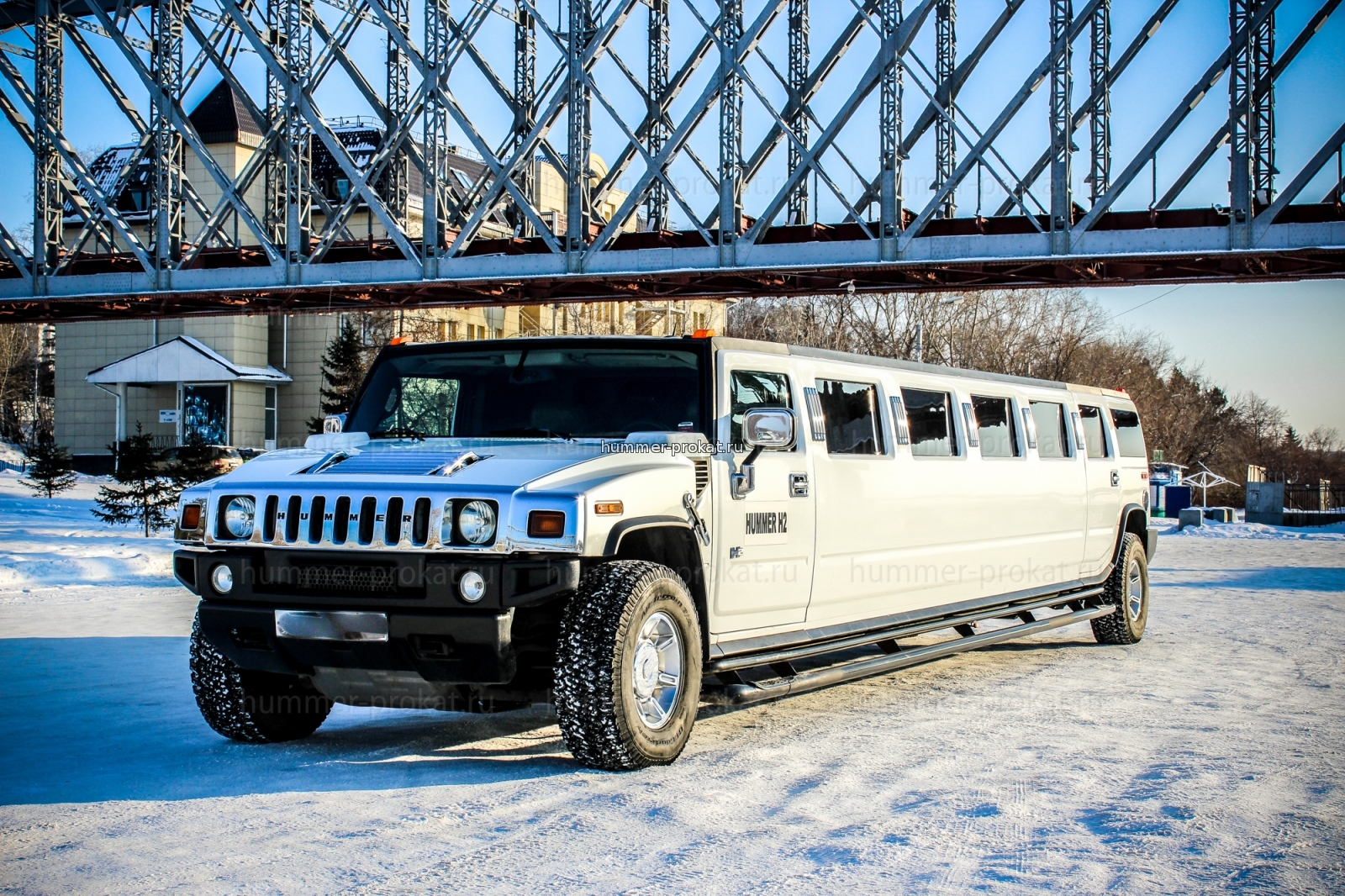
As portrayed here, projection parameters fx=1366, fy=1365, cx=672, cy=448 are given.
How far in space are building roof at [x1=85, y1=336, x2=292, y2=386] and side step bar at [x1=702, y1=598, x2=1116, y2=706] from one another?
127 feet

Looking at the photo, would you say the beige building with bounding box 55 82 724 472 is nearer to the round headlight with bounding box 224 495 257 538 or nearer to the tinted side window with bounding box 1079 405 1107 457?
the tinted side window with bounding box 1079 405 1107 457

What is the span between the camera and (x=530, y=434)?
6758 mm

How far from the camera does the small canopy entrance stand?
44.8m

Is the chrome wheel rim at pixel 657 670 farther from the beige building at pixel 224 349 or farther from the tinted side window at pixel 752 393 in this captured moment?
the beige building at pixel 224 349

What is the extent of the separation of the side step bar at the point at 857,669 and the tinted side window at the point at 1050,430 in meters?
1.21

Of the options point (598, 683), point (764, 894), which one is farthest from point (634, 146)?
point (764, 894)

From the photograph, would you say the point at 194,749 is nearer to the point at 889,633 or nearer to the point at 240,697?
the point at 240,697

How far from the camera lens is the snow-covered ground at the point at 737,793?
4.45 m

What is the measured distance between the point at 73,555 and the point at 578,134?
1228cm

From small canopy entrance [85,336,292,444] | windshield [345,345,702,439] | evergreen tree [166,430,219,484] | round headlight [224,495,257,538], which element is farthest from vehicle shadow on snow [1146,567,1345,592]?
small canopy entrance [85,336,292,444]

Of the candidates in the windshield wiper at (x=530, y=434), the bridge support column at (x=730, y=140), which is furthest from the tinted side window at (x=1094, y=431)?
the bridge support column at (x=730, y=140)

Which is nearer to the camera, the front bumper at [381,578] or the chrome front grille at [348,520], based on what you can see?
the front bumper at [381,578]

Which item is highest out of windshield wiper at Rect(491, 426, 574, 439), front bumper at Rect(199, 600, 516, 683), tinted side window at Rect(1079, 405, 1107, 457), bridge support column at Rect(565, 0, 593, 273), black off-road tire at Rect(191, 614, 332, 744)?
bridge support column at Rect(565, 0, 593, 273)

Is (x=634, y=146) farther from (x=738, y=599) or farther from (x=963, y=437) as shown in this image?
(x=738, y=599)
